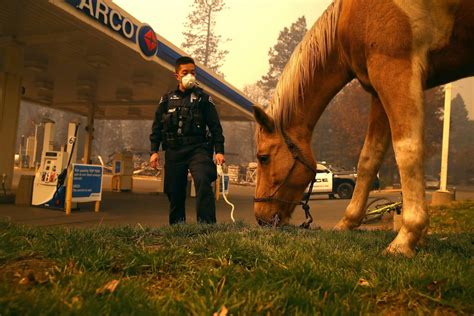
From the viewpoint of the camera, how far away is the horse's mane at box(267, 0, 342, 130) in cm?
333

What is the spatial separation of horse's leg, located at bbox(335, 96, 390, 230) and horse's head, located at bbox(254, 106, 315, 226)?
0.55 meters

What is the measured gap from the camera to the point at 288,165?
3.50 metres

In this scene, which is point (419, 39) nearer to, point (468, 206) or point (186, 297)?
point (186, 297)

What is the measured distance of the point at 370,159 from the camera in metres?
3.61

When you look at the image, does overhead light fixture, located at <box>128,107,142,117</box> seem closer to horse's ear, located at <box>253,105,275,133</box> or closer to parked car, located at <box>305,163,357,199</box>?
parked car, located at <box>305,163,357,199</box>

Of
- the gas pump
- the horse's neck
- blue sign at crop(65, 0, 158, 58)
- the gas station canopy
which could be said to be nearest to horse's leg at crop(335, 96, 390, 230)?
the horse's neck

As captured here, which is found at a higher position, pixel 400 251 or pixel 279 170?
pixel 279 170

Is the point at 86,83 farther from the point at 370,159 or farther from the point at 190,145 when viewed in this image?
the point at 370,159

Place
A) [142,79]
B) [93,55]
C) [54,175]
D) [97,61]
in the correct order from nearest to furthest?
1. [54,175]
2. [93,55]
3. [97,61]
4. [142,79]

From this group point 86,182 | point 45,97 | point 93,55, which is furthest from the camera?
point 45,97

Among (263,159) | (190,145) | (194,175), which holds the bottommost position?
(194,175)

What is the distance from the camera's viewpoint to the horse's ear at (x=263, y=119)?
11.2ft

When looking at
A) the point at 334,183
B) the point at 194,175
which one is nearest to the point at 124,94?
the point at 334,183

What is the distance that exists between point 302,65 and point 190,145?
151 centimetres
